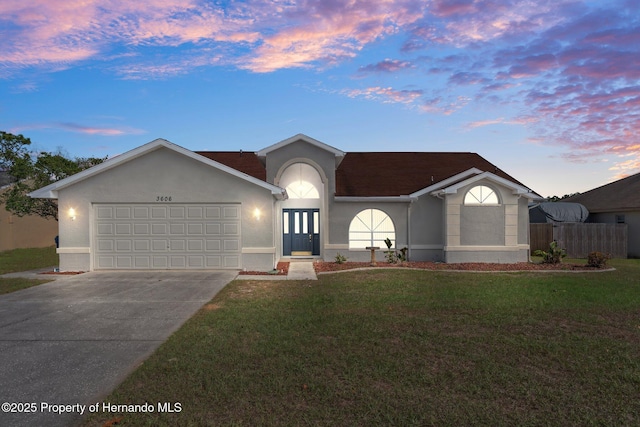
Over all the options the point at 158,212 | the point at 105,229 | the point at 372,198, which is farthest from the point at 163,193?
the point at 372,198

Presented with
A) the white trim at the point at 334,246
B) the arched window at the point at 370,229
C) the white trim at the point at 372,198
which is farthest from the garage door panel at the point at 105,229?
the arched window at the point at 370,229

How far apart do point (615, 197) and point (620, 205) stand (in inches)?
97.9

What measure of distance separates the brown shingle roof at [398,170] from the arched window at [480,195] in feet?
7.79

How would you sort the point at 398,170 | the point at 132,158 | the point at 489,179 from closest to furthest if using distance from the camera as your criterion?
the point at 132,158 → the point at 489,179 → the point at 398,170

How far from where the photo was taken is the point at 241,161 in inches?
917

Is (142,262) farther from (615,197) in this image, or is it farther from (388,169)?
(615,197)

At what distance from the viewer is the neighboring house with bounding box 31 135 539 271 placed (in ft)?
52.2

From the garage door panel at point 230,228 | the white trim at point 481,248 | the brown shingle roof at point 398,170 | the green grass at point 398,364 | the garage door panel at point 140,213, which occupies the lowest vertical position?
the green grass at point 398,364

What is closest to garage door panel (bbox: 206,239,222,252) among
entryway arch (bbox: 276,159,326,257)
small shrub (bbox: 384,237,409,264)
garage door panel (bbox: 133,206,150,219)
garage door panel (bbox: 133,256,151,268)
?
garage door panel (bbox: 133,256,151,268)

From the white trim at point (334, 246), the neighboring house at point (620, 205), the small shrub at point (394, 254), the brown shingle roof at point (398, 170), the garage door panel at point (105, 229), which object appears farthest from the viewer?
the neighboring house at point (620, 205)

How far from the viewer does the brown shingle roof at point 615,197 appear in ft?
81.5

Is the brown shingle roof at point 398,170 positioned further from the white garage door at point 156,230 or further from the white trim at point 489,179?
the white garage door at point 156,230

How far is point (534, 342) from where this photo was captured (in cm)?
696

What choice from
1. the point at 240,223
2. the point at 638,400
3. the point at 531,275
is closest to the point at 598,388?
the point at 638,400
